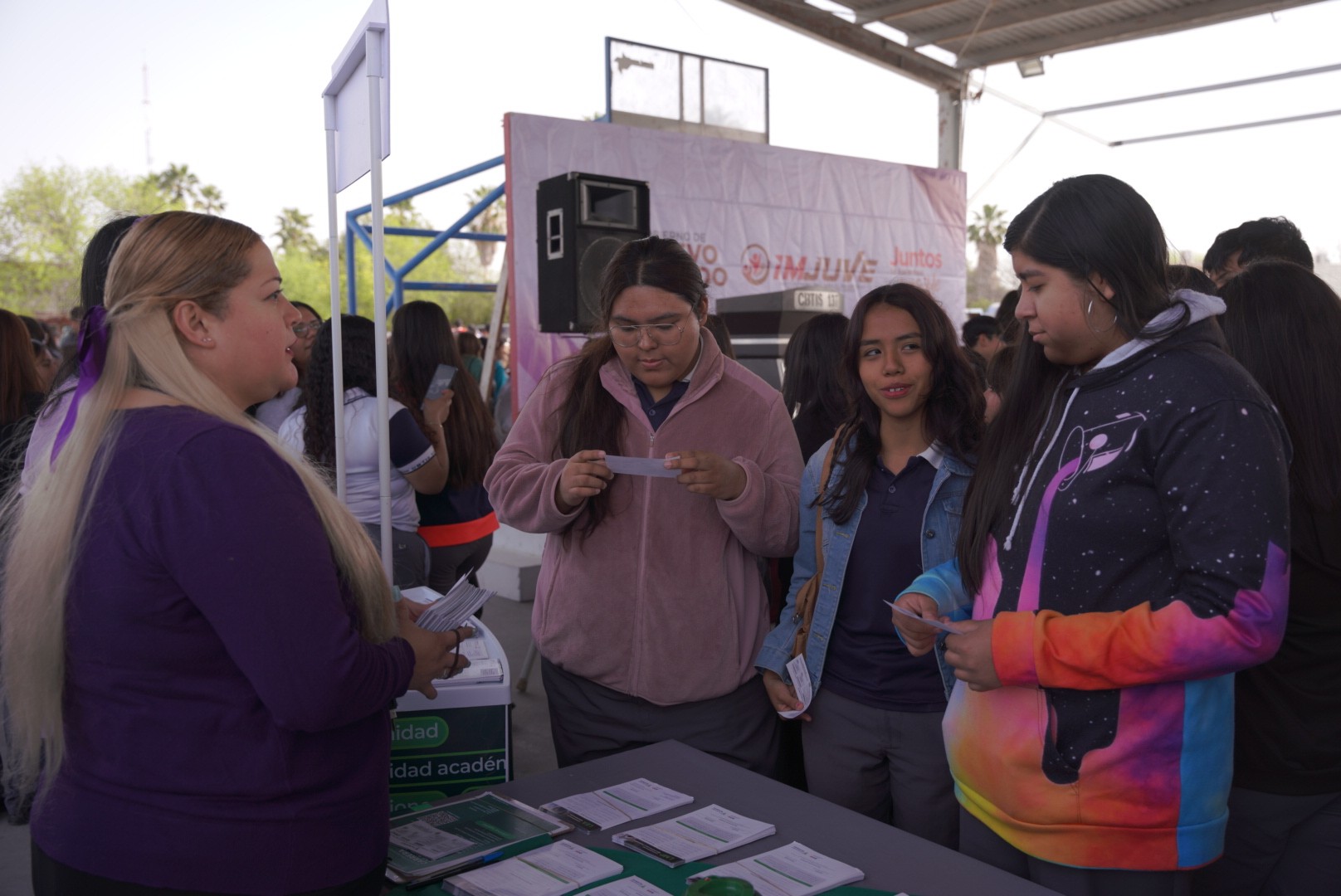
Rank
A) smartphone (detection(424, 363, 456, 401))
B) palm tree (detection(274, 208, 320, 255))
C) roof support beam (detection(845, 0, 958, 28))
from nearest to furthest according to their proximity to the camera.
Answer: smartphone (detection(424, 363, 456, 401)) → roof support beam (detection(845, 0, 958, 28)) → palm tree (detection(274, 208, 320, 255))

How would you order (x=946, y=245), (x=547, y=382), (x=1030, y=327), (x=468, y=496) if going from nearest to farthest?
(x=1030, y=327) < (x=547, y=382) < (x=468, y=496) < (x=946, y=245)

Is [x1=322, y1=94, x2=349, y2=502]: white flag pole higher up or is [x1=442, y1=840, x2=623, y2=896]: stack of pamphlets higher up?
[x1=322, y1=94, x2=349, y2=502]: white flag pole

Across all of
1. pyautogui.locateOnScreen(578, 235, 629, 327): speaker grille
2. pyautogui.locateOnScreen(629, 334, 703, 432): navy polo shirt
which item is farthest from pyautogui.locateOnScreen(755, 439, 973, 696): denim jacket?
pyautogui.locateOnScreen(578, 235, 629, 327): speaker grille

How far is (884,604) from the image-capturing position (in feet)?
5.89

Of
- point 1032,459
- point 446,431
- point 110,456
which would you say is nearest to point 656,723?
point 1032,459

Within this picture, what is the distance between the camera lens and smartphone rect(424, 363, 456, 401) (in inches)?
128

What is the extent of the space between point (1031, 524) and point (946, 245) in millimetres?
7946

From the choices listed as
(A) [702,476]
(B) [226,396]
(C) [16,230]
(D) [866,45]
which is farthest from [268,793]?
(C) [16,230]

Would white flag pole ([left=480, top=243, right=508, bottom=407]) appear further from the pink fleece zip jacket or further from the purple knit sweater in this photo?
the purple knit sweater

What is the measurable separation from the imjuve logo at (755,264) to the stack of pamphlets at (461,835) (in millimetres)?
6051

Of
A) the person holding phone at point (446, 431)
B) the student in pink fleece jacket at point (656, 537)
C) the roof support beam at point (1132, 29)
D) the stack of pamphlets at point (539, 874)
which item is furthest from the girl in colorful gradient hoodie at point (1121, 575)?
the roof support beam at point (1132, 29)

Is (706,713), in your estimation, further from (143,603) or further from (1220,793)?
(143,603)

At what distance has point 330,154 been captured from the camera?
207 centimetres

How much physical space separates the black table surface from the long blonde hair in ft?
1.77
